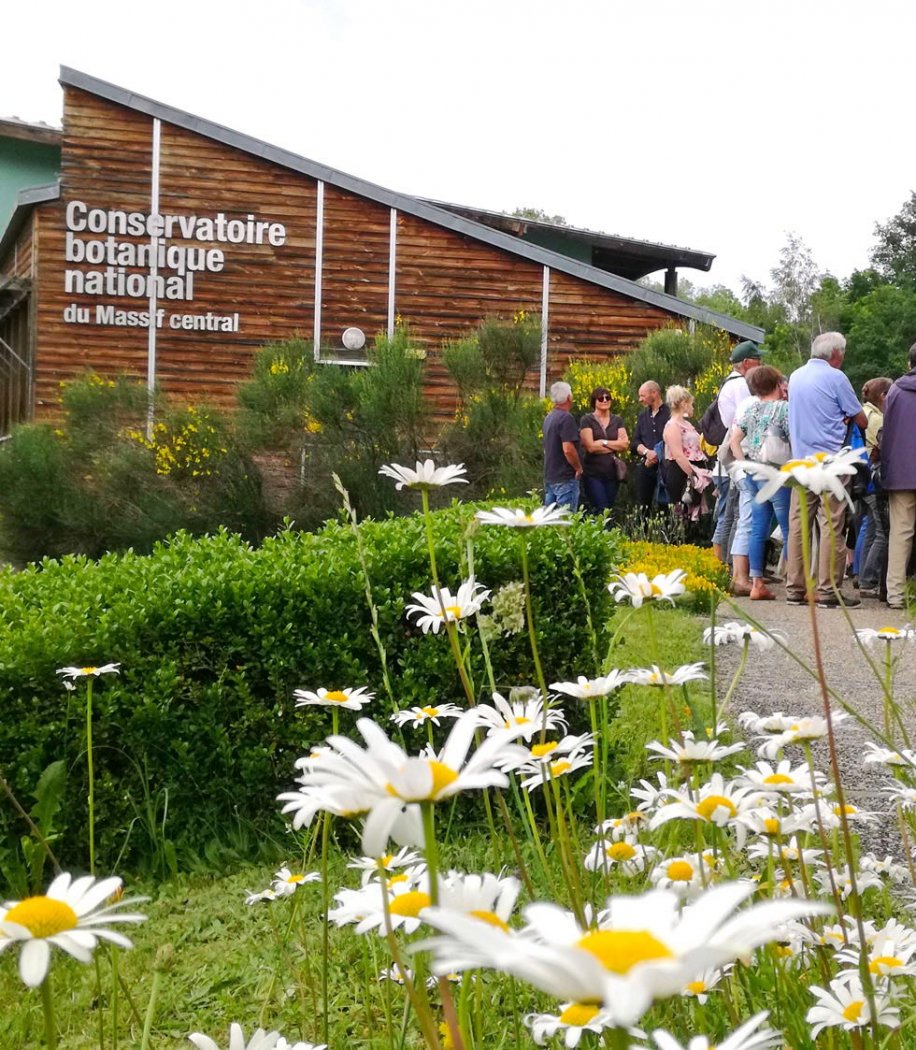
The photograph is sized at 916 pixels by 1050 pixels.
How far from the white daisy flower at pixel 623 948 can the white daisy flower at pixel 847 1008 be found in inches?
37.4

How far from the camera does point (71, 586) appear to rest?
4.46 meters

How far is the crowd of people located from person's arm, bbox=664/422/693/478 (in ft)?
0.04

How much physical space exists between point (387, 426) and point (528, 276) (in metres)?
7.36

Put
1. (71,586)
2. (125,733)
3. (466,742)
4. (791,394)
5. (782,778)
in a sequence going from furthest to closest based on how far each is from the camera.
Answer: (791,394)
(71,586)
(125,733)
(782,778)
(466,742)

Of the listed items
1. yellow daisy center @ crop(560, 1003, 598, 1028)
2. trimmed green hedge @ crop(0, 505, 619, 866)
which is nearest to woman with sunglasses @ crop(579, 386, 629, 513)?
trimmed green hedge @ crop(0, 505, 619, 866)

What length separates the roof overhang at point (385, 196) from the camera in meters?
18.7

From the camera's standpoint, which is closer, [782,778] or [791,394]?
[782,778]

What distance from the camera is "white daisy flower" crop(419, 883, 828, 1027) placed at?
1.66 feet

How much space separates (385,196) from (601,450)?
33.4 ft

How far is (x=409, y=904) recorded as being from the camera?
132cm

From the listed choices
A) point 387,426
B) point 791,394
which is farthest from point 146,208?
point 791,394

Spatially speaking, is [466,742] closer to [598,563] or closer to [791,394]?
[598,563]

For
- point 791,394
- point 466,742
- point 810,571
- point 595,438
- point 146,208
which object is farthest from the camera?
point 146,208

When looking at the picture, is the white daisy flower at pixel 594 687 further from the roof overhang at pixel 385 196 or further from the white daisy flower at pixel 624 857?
the roof overhang at pixel 385 196
